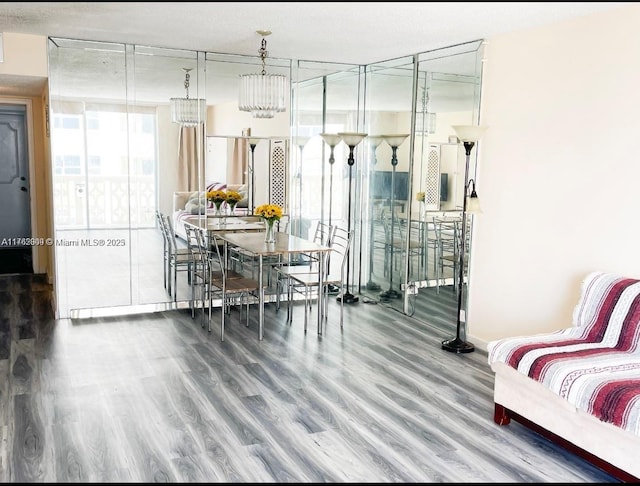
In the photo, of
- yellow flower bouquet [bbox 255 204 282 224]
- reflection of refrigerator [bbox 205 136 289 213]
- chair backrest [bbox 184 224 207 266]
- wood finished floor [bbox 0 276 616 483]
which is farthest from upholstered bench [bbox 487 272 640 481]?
reflection of refrigerator [bbox 205 136 289 213]

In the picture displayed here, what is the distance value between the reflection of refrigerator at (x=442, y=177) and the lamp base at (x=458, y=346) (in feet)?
3.83

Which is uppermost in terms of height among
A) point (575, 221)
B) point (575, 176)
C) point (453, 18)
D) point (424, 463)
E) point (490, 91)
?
point (453, 18)

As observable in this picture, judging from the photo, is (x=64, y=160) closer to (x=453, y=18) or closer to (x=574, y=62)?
(x=453, y=18)

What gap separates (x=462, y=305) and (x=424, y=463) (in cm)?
228

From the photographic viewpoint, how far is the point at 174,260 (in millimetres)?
5965

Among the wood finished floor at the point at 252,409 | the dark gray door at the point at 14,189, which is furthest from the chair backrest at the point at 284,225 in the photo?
the dark gray door at the point at 14,189

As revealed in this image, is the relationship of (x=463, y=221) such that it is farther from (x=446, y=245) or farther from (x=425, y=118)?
(x=425, y=118)

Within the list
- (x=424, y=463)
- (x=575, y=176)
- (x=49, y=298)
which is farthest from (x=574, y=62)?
(x=49, y=298)

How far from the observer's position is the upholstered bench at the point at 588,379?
9.38ft

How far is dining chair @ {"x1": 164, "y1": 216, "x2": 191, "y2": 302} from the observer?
19.6 ft

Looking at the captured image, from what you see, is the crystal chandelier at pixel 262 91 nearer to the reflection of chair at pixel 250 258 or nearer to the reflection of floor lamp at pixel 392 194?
the reflection of chair at pixel 250 258

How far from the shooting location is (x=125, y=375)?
4281mm

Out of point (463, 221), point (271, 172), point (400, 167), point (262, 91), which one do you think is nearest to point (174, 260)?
point (271, 172)

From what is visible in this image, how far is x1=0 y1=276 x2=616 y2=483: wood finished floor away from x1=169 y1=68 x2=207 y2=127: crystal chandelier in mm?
2007
